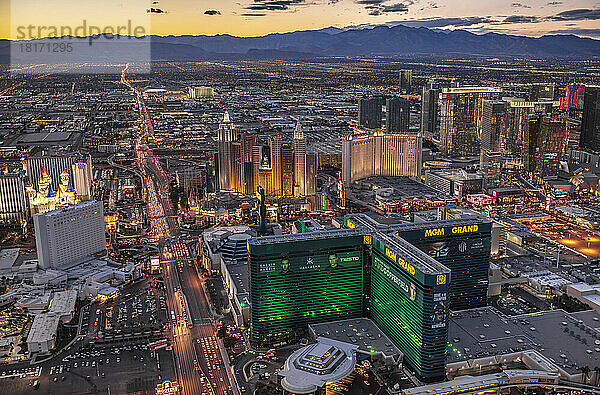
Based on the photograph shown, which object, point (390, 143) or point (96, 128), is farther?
point (96, 128)

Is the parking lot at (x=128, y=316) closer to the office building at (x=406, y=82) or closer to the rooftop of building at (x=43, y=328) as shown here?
the rooftop of building at (x=43, y=328)

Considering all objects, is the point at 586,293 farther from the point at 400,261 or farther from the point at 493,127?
the point at 493,127

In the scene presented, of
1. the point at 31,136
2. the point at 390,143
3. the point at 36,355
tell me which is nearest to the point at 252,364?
the point at 36,355

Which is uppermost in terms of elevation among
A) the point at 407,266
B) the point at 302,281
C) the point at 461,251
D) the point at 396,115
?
the point at 396,115

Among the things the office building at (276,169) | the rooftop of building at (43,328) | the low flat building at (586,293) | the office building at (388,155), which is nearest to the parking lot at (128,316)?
the rooftop of building at (43,328)

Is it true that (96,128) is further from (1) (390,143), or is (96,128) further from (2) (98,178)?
(1) (390,143)

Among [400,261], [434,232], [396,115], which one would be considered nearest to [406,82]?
[396,115]
